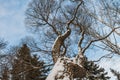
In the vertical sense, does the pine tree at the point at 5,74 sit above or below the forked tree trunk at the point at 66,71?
above

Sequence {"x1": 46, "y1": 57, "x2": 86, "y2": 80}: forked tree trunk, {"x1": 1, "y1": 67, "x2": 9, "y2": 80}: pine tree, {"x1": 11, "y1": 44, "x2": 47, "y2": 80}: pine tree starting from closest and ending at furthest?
1. {"x1": 46, "y1": 57, "x2": 86, "y2": 80}: forked tree trunk
2. {"x1": 11, "y1": 44, "x2": 47, "y2": 80}: pine tree
3. {"x1": 1, "y1": 67, "x2": 9, "y2": 80}: pine tree

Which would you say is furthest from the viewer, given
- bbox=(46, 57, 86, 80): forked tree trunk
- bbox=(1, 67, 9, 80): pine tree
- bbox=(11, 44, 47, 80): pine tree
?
bbox=(1, 67, 9, 80): pine tree

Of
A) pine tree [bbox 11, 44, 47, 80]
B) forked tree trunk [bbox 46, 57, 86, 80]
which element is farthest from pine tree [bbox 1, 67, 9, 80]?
forked tree trunk [bbox 46, 57, 86, 80]

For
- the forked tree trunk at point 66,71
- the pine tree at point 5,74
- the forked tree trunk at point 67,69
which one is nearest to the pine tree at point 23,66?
the pine tree at point 5,74

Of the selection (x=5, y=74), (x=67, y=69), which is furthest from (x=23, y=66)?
(x=67, y=69)

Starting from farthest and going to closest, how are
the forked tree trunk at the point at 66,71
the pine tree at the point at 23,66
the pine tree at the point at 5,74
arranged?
the pine tree at the point at 5,74 < the pine tree at the point at 23,66 < the forked tree trunk at the point at 66,71

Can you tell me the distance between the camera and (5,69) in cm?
1720

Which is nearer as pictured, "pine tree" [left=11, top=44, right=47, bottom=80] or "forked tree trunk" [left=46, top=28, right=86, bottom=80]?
"forked tree trunk" [left=46, top=28, right=86, bottom=80]

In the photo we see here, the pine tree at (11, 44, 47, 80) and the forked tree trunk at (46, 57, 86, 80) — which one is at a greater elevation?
the pine tree at (11, 44, 47, 80)

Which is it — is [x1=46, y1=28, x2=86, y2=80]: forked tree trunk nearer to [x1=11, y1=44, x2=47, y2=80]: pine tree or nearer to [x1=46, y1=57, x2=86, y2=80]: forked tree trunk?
[x1=46, y1=57, x2=86, y2=80]: forked tree trunk

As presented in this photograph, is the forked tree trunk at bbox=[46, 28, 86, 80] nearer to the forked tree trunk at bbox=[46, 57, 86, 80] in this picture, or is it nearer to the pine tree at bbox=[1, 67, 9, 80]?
the forked tree trunk at bbox=[46, 57, 86, 80]

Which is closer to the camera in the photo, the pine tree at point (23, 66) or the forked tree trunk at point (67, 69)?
the forked tree trunk at point (67, 69)

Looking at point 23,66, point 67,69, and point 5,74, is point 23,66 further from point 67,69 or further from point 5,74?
point 67,69

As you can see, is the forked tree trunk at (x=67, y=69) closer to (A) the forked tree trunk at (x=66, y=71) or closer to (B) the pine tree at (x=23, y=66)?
(A) the forked tree trunk at (x=66, y=71)
